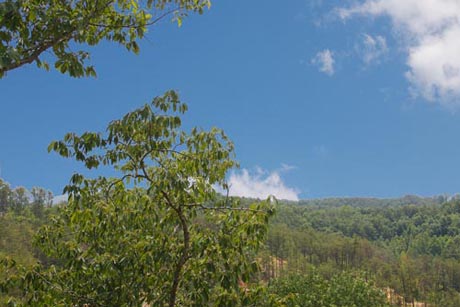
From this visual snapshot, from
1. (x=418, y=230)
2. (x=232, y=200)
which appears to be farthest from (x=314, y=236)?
(x=232, y=200)

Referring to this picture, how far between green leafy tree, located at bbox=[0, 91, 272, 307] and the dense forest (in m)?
0.44

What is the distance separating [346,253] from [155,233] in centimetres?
8574

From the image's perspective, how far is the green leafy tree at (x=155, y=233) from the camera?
456cm

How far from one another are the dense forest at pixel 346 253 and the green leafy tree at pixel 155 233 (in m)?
0.44

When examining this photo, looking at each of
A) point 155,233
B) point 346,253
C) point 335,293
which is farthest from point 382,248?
point 155,233

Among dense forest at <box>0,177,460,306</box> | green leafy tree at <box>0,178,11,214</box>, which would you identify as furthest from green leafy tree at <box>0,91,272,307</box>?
green leafy tree at <box>0,178,11,214</box>

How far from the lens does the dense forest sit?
23.4 m

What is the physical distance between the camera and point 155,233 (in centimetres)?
515

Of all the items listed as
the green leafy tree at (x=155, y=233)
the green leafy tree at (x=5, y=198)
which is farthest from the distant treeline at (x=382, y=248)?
the green leafy tree at (x=5, y=198)

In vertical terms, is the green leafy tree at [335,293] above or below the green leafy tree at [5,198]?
below

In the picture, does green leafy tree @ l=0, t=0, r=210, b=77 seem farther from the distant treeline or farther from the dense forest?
the distant treeline

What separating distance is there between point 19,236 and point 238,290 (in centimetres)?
5406

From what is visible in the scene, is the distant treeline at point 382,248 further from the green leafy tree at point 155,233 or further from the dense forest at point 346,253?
the green leafy tree at point 155,233

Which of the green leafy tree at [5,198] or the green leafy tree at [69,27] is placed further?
the green leafy tree at [5,198]
